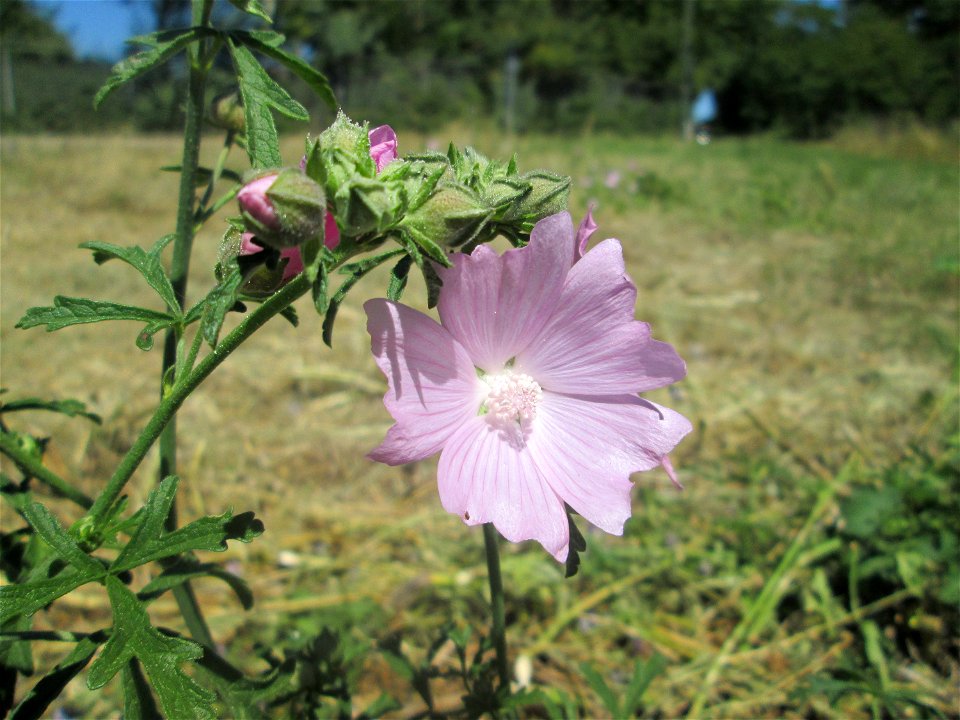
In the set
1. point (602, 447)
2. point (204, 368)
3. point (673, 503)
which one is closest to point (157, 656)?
point (204, 368)

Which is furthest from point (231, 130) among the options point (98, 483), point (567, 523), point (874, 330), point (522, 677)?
point (874, 330)

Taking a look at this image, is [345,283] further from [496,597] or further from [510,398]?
[496,597]

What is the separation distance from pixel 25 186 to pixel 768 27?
30.8 meters

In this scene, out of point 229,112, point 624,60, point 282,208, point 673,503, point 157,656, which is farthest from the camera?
point 624,60

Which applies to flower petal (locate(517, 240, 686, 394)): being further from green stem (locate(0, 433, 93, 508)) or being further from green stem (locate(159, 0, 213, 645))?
green stem (locate(0, 433, 93, 508))

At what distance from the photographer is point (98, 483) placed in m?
2.25

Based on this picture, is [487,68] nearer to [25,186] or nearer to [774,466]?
[25,186]

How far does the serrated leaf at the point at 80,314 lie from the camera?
85cm

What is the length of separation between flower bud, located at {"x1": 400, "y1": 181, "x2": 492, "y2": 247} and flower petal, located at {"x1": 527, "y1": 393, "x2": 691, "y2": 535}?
31 cm

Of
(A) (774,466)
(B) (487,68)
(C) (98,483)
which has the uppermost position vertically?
(B) (487,68)

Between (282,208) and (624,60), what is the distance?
28.1m

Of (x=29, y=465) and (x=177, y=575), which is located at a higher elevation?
(x=29, y=465)

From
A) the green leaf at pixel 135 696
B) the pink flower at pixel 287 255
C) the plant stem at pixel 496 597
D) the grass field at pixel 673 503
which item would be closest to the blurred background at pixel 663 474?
the grass field at pixel 673 503

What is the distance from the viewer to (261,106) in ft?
3.12
